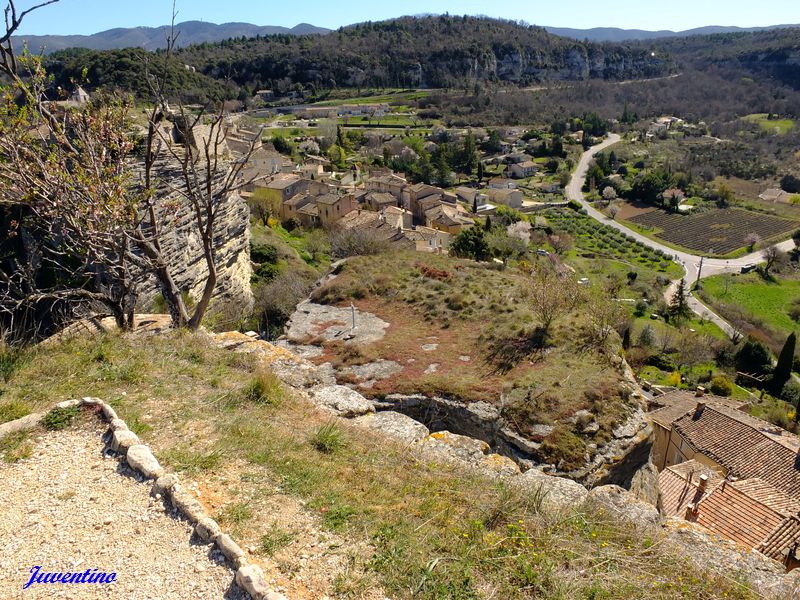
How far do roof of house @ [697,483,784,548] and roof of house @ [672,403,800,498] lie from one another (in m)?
4.48

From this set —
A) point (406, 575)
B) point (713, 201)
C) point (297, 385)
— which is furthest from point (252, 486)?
point (713, 201)

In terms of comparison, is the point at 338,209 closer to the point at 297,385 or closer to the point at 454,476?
the point at 297,385

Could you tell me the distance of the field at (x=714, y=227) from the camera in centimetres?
5828

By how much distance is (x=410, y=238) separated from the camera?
109 ft

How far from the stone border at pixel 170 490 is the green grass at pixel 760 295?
45.2m

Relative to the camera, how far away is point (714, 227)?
62.9 m

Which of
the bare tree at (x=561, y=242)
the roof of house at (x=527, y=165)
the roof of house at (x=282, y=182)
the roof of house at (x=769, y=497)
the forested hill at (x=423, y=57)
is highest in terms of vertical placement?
the forested hill at (x=423, y=57)

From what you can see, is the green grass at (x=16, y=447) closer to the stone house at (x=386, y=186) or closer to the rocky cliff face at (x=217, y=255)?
the rocky cliff face at (x=217, y=255)

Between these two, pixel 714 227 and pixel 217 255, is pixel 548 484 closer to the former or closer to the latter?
pixel 217 255

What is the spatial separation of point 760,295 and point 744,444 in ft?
115

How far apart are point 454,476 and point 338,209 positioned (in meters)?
32.0

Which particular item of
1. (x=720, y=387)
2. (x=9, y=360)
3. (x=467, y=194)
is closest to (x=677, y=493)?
(x=9, y=360)

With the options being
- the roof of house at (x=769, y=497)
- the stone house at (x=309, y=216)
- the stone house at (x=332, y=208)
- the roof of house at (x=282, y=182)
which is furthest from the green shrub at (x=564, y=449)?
the roof of house at (x=282, y=182)

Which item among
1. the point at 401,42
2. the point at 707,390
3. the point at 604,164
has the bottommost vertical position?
the point at 707,390
